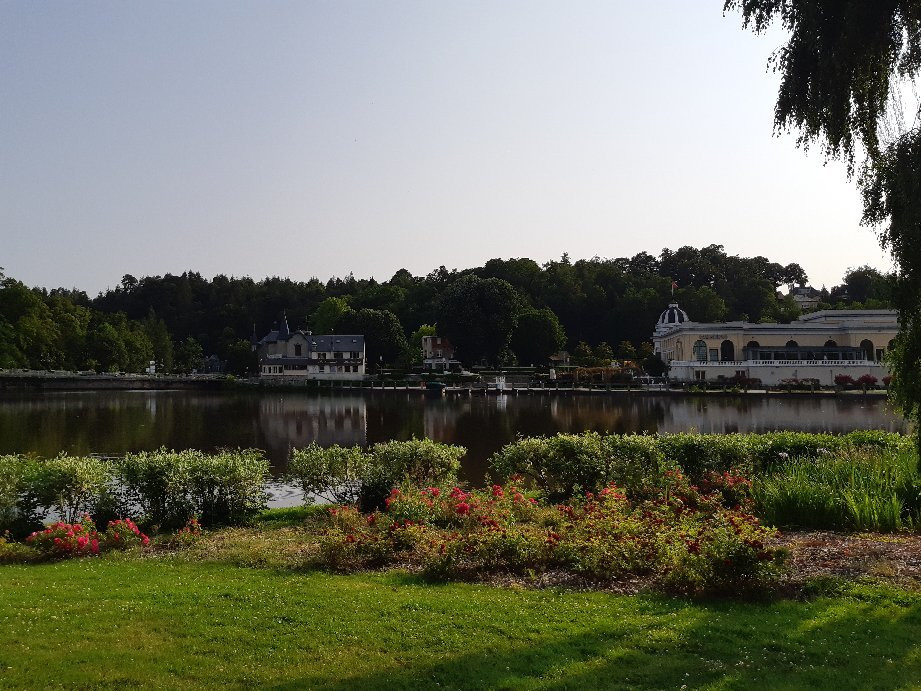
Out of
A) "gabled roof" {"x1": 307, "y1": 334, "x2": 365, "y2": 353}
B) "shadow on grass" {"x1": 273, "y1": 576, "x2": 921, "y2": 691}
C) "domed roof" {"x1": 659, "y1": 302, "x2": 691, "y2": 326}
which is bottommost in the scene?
"shadow on grass" {"x1": 273, "y1": 576, "x2": 921, "y2": 691}

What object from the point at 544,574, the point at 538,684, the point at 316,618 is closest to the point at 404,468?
the point at 544,574

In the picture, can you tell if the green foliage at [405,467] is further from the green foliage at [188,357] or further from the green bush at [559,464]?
the green foliage at [188,357]

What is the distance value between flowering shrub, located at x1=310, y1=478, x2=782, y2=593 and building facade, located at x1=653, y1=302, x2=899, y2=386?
71225 mm

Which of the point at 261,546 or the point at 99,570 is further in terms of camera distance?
the point at 261,546

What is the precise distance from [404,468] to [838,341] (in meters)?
80.7

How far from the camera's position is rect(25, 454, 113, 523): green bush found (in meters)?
12.4

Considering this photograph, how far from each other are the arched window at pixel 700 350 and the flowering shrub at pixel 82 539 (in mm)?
79806

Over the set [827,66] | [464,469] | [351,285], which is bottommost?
[464,469]

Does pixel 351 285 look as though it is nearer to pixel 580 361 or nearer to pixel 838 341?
pixel 580 361

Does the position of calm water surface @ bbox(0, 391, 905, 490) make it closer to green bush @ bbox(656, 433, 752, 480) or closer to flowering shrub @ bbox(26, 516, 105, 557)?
green bush @ bbox(656, 433, 752, 480)

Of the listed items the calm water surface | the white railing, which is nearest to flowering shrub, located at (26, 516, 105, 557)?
the calm water surface

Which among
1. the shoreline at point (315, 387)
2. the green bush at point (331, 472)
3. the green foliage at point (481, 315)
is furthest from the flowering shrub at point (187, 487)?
the green foliage at point (481, 315)

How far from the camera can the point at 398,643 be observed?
244 inches

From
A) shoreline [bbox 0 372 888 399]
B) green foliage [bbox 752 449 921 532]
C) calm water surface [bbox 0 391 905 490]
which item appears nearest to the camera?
green foliage [bbox 752 449 921 532]
